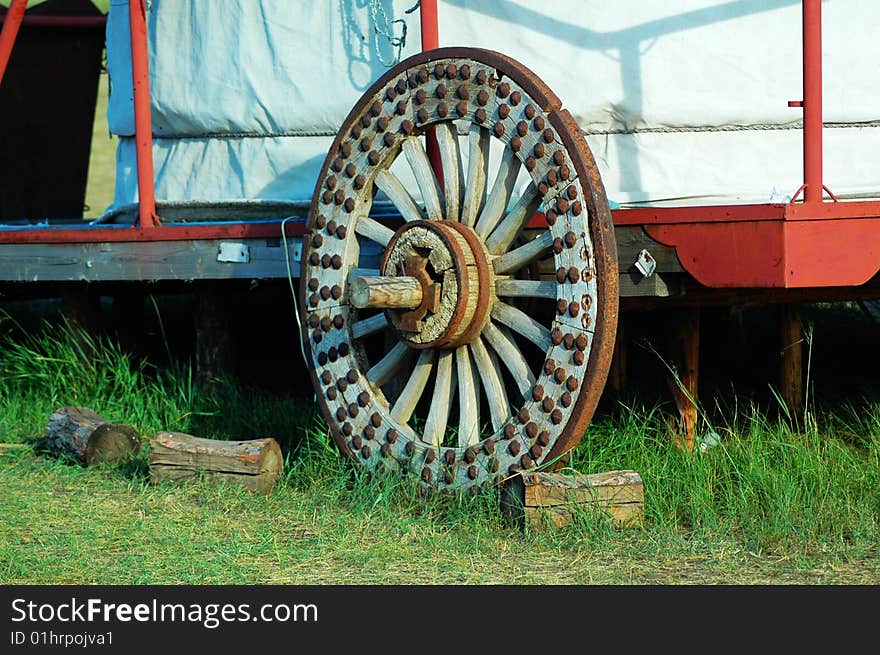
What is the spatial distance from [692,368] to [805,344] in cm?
227

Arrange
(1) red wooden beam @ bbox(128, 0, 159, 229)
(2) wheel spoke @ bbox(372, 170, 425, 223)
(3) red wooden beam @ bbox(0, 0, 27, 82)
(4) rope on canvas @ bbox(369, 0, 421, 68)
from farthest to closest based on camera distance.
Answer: (3) red wooden beam @ bbox(0, 0, 27, 82)
(1) red wooden beam @ bbox(128, 0, 159, 229)
(4) rope on canvas @ bbox(369, 0, 421, 68)
(2) wheel spoke @ bbox(372, 170, 425, 223)

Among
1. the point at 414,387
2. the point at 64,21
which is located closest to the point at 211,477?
the point at 414,387

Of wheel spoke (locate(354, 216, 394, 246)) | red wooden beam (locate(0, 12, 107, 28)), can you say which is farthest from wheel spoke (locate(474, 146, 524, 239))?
red wooden beam (locate(0, 12, 107, 28))

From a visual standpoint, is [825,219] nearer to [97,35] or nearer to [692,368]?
[692,368]

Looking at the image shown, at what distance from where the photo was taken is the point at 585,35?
496 centimetres

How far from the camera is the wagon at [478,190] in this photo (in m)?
4.00

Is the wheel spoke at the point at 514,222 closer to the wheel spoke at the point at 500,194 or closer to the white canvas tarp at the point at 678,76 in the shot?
the wheel spoke at the point at 500,194

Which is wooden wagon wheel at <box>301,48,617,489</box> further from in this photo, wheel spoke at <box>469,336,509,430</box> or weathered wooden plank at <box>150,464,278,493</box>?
weathered wooden plank at <box>150,464,278,493</box>

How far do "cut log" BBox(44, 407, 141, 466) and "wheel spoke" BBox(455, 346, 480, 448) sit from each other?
5.31 feet

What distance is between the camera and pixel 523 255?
4195mm

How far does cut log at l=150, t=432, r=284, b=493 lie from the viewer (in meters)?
4.73

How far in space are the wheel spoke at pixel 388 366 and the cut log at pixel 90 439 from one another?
4.09 ft

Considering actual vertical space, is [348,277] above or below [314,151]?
below
